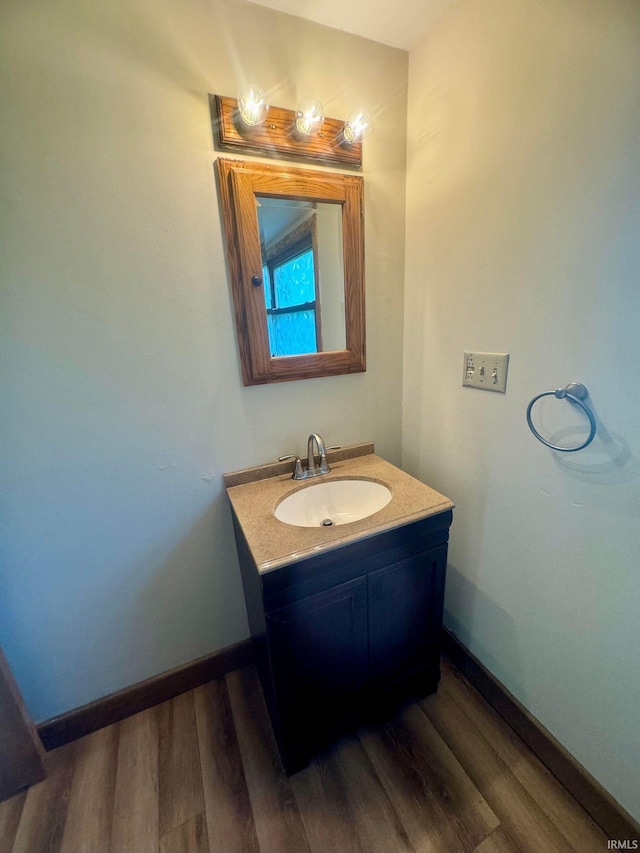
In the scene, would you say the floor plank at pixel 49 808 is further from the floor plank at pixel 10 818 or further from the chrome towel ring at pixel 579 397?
the chrome towel ring at pixel 579 397

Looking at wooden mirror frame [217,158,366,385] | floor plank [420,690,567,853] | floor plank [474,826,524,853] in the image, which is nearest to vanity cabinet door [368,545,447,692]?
floor plank [420,690,567,853]

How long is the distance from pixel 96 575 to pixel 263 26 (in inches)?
70.5

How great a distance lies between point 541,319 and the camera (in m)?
0.90

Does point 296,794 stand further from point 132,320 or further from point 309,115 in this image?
point 309,115

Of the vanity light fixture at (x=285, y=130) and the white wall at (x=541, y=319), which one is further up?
the vanity light fixture at (x=285, y=130)

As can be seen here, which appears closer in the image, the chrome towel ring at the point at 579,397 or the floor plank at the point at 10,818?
the chrome towel ring at the point at 579,397

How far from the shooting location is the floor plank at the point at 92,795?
0.96 m

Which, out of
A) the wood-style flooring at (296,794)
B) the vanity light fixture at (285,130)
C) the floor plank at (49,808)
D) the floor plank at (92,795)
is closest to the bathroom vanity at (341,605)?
the wood-style flooring at (296,794)

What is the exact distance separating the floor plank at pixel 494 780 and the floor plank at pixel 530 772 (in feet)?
0.07

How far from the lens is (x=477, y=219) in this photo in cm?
103

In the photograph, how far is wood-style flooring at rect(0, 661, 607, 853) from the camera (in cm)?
95

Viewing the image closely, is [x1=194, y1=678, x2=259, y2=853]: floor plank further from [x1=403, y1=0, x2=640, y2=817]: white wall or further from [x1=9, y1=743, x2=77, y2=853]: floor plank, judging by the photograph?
[x1=403, y1=0, x2=640, y2=817]: white wall

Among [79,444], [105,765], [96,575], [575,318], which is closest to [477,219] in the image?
[575,318]

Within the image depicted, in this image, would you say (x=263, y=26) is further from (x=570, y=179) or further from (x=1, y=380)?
(x=1, y=380)
